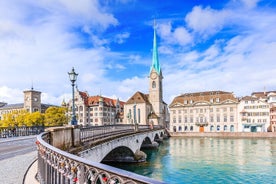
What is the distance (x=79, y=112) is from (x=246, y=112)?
5754 centimetres

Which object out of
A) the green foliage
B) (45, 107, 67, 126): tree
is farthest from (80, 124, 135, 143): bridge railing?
the green foliage

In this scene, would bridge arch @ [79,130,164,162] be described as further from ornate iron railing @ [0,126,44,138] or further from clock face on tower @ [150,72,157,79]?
clock face on tower @ [150,72,157,79]

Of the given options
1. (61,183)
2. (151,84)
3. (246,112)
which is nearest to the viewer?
(61,183)

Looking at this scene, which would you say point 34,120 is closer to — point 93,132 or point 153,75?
point 153,75

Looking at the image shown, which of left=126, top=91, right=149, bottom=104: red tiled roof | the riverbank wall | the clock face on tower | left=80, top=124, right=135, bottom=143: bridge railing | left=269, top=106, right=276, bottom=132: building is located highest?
the clock face on tower

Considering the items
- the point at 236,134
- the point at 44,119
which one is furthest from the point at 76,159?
the point at 44,119

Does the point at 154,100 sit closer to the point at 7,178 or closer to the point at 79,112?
the point at 79,112

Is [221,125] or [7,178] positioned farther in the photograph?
[221,125]

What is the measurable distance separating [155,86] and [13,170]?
88.9 metres

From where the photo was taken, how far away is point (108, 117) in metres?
97.9

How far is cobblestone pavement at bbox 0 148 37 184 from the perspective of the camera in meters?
7.66

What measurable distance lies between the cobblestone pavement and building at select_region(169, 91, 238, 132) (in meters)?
77.6

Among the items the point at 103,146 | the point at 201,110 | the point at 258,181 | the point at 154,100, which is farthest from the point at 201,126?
the point at 103,146

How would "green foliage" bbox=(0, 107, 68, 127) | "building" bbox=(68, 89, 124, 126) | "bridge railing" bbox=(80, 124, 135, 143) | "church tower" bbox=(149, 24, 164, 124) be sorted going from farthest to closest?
"church tower" bbox=(149, 24, 164, 124) → "building" bbox=(68, 89, 124, 126) → "green foliage" bbox=(0, 107, 68, 127) → "bridge railing" bbox=(80, 124, 135, 143)
